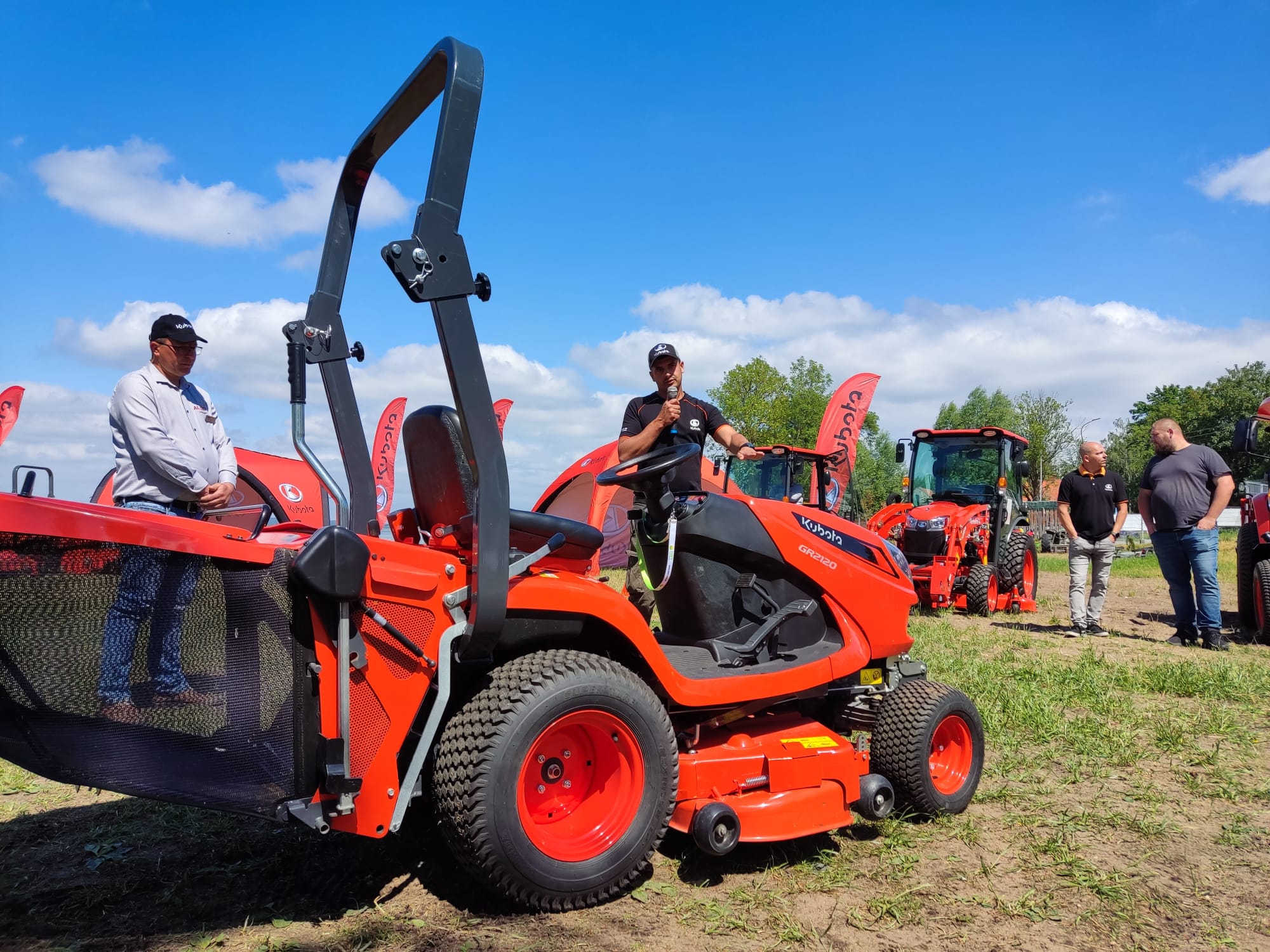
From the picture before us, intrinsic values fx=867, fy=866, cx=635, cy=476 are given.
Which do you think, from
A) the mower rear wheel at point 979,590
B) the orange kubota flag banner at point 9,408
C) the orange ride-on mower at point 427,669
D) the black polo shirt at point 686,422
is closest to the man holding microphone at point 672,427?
the black polo shirt at point 686,422

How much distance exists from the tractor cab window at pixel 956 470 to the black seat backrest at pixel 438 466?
31.2ft

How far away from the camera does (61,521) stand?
6.82 ft

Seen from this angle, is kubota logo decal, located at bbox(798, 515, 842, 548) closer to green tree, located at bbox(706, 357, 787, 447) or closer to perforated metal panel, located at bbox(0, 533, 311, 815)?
perforated metal panel, located at bbox(0, 533, 311, 815)

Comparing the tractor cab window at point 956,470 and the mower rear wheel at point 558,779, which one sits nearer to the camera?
the mower rear wheel at point 558,779

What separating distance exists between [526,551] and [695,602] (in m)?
0.99

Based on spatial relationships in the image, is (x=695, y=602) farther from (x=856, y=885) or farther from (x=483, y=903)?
(x=483, y=903)

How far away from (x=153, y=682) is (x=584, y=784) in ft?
4.21

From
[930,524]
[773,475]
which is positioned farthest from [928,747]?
[773,475]

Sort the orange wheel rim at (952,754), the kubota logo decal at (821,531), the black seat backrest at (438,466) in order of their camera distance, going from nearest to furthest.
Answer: the black seat backrest at (438,466) < the kubota logo decal at (821,531) < the orange wheel rim at (952,754)

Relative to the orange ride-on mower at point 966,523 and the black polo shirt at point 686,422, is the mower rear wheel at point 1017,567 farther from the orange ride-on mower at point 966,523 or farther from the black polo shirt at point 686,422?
the black polo shirt at point 686,422

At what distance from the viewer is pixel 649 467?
10.5ft

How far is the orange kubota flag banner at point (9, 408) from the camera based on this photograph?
11.8 meters

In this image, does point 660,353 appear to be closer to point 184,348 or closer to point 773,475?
point 184,348

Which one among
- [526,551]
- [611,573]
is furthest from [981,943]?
[611,573]
